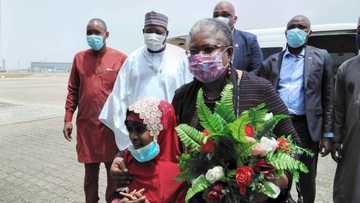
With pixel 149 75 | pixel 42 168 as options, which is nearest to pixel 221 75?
pixel 149 75

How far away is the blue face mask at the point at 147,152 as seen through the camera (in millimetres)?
2453

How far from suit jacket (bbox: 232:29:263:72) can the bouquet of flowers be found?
3.00 metres

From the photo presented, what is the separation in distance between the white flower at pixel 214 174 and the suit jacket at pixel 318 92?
257 centimetres

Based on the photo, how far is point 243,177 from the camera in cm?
180

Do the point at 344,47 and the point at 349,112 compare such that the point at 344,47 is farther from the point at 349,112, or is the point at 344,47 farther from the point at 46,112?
the point at 46,112

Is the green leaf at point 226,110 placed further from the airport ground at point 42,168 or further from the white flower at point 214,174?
the airport ground at point 42,168

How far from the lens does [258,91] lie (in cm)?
227

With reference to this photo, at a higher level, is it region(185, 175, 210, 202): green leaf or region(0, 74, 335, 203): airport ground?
region(185, 175, 210, 202): green leaf

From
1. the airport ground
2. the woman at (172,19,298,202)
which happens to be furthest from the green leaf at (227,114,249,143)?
the airport ground

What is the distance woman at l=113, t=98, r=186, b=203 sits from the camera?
2451 millimetres

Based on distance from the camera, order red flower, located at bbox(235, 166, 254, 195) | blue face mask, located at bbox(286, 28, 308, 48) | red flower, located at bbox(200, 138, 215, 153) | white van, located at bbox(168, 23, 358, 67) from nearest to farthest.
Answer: red flower, located at bbox(235, 166, 254, 195)
red flower, located at bbox(200, 138, 215, 153)
blue face mask, located at bbox(286, 28, 308, 48)
white van, located at bbox(168, 23, 358, 67)

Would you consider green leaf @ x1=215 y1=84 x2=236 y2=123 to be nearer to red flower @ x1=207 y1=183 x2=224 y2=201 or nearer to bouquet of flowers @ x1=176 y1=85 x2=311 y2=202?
bouquet of flowers @ x1=176 y1=85 x2=311 y2=202

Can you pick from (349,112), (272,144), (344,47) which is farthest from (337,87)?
(344,47)

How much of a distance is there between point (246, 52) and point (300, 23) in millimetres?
632
